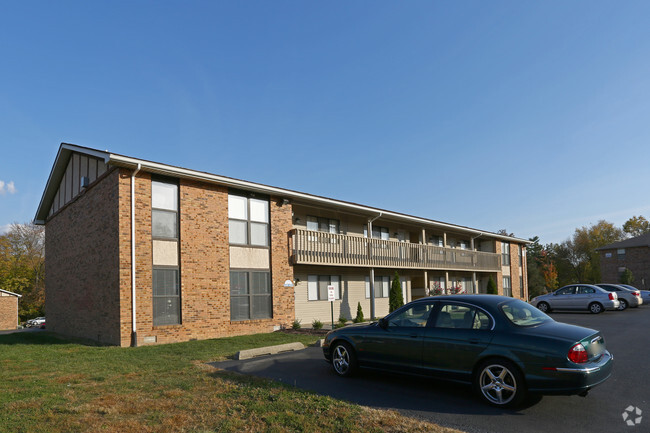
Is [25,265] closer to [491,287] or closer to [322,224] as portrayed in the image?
[322,224]

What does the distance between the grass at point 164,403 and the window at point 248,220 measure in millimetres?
6760

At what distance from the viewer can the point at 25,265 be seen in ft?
176

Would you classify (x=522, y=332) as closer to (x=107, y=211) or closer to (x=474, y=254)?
(x=107, y=211)

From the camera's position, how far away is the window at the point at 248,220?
16547 millimetres

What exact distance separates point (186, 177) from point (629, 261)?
177 ft

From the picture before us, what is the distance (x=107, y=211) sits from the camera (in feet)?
48.2

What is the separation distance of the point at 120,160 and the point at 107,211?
2.18m

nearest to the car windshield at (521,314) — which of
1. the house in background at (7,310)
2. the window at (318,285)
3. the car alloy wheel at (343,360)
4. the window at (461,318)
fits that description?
the window at (461,318)

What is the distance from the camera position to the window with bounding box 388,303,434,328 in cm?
720

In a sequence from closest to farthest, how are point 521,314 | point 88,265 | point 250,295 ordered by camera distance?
point 521,314 < point 88,265 < point 250,295

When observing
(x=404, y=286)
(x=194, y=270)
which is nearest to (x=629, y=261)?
(x=404, y=286)

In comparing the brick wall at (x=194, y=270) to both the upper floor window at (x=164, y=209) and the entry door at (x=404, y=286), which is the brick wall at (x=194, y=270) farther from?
the entry door at (x=404, y=286)

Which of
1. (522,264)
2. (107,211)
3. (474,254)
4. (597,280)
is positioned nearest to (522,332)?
(107,211)

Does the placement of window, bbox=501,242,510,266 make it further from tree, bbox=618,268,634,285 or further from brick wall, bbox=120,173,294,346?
brick wall, bbox=120,173,294,346
